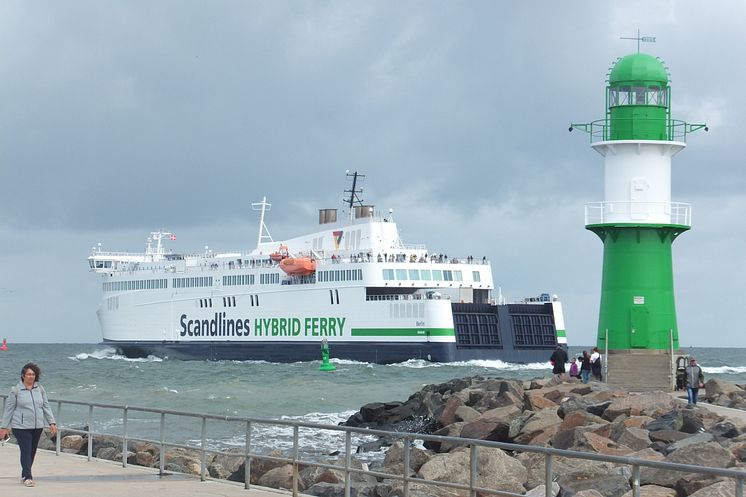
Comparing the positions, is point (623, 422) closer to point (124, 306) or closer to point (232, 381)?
point (232, 381)

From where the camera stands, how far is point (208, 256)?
57.7m

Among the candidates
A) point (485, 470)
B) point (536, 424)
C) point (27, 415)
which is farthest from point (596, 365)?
point (27, 415)

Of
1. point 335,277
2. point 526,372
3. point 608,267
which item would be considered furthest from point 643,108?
point 335,277

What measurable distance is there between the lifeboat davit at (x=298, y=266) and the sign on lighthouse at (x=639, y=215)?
2983 centimetres

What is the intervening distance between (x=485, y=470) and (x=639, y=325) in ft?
35.6

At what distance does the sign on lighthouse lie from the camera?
2075 centimetres

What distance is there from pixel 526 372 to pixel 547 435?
1073 inches

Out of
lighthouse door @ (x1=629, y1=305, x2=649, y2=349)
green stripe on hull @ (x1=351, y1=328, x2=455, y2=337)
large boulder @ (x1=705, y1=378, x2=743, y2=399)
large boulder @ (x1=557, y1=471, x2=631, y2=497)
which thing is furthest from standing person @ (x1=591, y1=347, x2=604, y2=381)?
green stripe on hull @ (x1=351, y1=328, x2=455, y2=337)

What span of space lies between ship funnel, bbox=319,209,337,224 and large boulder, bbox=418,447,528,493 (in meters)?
42.7

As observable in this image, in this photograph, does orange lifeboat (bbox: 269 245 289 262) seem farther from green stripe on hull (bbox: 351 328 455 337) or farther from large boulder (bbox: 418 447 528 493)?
large boulder (bbox: 418 447 528 493)

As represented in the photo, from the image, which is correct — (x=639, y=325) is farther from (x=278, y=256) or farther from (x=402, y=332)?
→ (x=278, y=256)

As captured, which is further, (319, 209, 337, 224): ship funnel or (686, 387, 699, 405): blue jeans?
(319, 209, 337, 224): ship funnel

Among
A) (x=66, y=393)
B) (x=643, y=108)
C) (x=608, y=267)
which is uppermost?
(x=643, y=108)

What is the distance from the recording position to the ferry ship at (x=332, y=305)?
4547 centimetres
